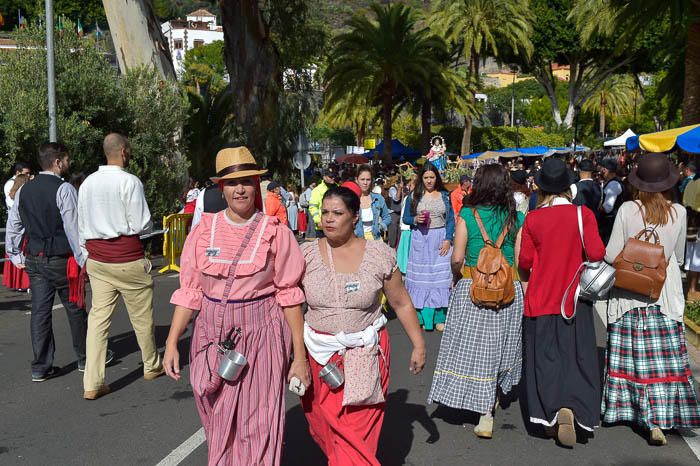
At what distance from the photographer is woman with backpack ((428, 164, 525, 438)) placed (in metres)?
5.40

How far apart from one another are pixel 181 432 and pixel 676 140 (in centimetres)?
1144

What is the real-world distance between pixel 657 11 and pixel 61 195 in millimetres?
12607

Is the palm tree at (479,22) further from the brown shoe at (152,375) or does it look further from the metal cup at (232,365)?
the metal cup at (232,365)

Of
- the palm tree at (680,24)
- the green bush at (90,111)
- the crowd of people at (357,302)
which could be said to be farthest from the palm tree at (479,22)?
the crowd of people at (357,302)

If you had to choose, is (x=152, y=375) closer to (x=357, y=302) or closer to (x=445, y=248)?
(x=445, y=248)

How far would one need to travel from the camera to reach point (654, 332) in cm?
531

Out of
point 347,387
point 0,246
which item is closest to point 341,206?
point 347,387

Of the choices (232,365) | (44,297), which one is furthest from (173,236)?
(232,365)

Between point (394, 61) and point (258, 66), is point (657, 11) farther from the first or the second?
point (394, 61)

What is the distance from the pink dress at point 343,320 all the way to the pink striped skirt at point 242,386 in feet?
0.88

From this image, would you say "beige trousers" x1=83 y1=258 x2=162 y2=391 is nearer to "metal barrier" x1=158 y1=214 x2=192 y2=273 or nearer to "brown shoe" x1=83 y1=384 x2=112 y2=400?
"brown shoe" x1=83 y1=384 x2=112 y2=400

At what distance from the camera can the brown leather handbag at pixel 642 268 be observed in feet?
16.8

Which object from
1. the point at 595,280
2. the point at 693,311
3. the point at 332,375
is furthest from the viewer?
the point at 693,311

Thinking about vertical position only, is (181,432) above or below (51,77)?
below
